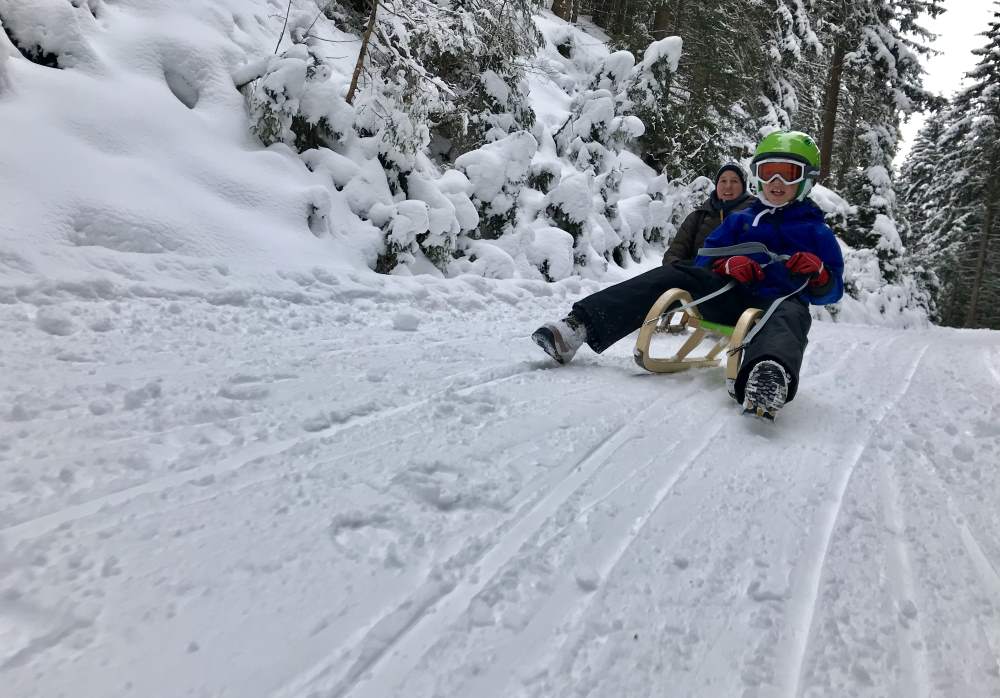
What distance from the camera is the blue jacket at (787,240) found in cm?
315

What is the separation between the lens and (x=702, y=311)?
341 cm

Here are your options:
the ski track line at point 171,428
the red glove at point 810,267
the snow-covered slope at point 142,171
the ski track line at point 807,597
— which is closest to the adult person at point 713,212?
the red glove at point 810,267

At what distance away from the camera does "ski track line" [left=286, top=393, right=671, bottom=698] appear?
3.29 ft

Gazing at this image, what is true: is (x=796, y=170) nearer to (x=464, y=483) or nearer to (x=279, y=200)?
(x=464, y=483)

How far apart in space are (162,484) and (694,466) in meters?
1.65

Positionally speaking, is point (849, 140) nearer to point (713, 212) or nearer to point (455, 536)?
point (713, 212)

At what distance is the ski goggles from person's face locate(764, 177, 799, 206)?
0.07 feet

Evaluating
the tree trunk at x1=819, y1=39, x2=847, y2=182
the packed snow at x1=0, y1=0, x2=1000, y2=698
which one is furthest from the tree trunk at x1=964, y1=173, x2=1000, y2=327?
the packed snow at x1=0, y1=0, x2=1000, y2=698

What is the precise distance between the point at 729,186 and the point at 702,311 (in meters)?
2.03

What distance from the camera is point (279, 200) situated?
5.00 metres

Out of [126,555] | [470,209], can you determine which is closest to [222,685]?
[126,555]

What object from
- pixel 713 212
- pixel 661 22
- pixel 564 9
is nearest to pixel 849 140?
pixel 661 22

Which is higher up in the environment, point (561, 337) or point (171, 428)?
point (561, 337)

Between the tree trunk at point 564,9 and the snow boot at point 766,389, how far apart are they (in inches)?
799
